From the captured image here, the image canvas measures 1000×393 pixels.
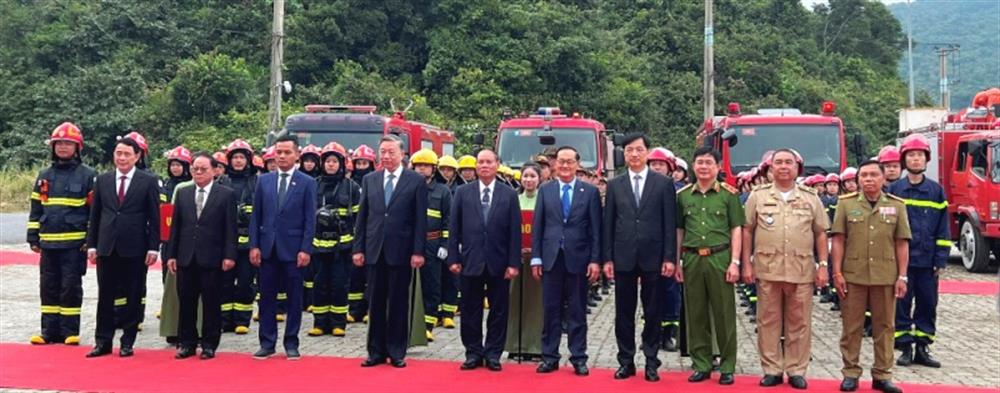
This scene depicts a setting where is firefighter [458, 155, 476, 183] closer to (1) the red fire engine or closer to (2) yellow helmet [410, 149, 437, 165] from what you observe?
(2) yellow helmet [410, 149, 437, 165]

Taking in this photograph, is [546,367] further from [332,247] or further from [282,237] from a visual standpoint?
[332,247]

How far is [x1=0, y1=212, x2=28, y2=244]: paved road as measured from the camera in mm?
22062

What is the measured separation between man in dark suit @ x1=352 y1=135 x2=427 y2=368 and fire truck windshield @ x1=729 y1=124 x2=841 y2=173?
31.2 ft

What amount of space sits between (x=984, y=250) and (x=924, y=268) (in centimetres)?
1012

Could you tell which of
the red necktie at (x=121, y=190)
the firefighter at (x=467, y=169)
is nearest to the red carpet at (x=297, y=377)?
the red necktie at (x=121, y=190)

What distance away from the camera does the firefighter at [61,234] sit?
9469 mm

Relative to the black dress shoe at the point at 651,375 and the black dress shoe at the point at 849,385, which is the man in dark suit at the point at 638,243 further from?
the black dress shoe at the point at 849,385

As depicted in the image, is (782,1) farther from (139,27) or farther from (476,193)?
(476,193)

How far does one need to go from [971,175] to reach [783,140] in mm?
3675

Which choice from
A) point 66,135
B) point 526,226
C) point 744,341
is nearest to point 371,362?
point 526,226

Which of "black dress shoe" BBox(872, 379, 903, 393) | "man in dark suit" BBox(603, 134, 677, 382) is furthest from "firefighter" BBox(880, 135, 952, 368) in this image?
"man in dark suit" BBox(603, 134, 677, 382)

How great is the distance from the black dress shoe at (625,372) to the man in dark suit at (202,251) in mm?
3488

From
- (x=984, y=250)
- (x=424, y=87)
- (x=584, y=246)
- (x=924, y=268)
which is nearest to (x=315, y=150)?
(x=584, y=246)

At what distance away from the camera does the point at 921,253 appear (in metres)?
8.88
